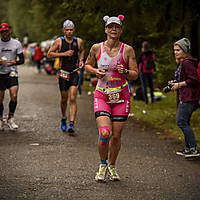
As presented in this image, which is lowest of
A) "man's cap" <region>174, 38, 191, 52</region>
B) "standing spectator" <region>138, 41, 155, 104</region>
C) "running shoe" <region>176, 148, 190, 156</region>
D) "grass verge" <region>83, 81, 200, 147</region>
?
"grass verge" <region>83, 81, 200, 147</region>

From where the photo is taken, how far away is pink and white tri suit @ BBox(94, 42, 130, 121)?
582cm

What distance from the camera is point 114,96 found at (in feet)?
19.1

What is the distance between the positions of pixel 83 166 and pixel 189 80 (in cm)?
213

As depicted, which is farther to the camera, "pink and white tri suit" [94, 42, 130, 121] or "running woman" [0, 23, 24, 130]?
"running woman" [0, 23, 24, 130]

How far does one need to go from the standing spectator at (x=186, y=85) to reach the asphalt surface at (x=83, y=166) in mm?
452

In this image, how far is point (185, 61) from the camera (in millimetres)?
7402

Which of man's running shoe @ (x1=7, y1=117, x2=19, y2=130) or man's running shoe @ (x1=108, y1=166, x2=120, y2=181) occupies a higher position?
man's running shoe @ (x1=108, y1=166, x2=120, y2=181)

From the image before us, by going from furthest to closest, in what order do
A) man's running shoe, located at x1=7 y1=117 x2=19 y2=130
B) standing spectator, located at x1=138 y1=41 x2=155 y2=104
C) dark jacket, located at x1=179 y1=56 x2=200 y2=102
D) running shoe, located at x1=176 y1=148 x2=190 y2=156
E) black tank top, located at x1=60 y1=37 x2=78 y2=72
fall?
standing spectator, located at x1=138 y1=41 x2=155 y2=104
man's running shoe, located at x1=7 y1=117 x2=19 y2=130
black tank top, located at x1=60 y1=37 x2=78 y2=72
running shoe, located at x1=176 y1=148 x2=190 y2=156
dark jacket, located at x1=179 y1=56 x2=200 y2=102

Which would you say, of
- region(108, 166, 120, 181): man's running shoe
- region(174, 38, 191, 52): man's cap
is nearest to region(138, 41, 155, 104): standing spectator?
region(174, 38, 191, 52): man's cap

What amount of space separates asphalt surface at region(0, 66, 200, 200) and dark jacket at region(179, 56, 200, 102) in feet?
3.33

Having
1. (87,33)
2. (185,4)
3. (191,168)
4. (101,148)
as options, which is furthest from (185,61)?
(87,33)

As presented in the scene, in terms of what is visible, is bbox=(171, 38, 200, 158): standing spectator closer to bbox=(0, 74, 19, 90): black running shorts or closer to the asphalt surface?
the asphalt surface

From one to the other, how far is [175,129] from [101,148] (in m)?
5.09

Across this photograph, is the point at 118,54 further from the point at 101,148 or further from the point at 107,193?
the point at 107,193
